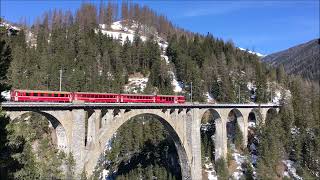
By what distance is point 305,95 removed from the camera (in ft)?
351

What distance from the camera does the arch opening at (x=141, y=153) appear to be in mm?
69500

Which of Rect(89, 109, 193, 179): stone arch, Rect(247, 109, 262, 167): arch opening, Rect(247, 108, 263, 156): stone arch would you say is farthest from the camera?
Rect(247, 108, 263, 156): stone arch

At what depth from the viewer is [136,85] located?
10856cm

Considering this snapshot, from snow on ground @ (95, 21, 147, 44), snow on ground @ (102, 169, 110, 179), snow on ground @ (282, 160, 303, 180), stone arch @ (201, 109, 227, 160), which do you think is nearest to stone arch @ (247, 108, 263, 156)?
snow on ground @ (282, 160, 303, 180)

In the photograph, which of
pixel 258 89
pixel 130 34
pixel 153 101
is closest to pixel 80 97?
pixel 153 101

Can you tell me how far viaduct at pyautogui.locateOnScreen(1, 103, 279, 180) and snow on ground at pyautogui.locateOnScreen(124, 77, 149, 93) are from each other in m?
40.9

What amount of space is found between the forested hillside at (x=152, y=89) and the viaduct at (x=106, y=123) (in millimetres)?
2254

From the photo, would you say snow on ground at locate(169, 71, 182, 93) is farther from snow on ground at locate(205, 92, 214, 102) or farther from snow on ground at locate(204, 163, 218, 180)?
snow on ground at locate(204, 163, 218, 180)

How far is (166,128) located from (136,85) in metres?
55.7

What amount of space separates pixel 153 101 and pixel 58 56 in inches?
2375

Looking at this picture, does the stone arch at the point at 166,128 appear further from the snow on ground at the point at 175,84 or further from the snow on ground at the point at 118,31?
the snow on ground at the point at 118,31

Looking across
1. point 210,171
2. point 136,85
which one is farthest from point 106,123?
point 136,85

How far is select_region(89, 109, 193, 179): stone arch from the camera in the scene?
123 feet

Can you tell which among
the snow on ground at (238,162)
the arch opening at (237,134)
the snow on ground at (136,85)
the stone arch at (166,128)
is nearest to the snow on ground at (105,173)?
the stone arch at (166,128)
